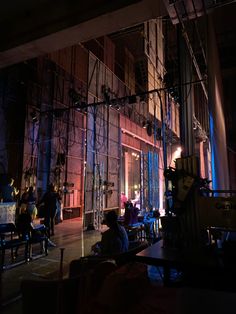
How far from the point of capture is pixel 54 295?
71.5 inches

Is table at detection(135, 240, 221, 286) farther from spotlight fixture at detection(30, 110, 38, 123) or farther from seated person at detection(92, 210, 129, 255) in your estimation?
spotlight fixture at detection(30, 110, 38, 123)

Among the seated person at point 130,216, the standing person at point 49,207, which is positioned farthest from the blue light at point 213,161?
the standing person at point 49,207

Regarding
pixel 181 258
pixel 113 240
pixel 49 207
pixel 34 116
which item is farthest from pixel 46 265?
pixel 34 116

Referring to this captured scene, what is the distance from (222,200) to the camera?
2.33 m

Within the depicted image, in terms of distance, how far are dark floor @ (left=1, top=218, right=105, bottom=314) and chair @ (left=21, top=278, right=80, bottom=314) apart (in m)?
1.18

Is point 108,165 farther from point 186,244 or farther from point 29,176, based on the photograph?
point 186,244

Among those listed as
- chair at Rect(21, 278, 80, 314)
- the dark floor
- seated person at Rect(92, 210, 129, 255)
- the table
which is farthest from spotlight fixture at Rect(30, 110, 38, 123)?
chair at Rect(21, 278, 80, 314)

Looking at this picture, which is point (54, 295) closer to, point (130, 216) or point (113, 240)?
point (113, 240)

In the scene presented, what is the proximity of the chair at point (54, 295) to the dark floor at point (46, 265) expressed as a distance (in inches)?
46.5

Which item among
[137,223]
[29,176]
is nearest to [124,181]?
[29,176]

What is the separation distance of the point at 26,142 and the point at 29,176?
1141 mm


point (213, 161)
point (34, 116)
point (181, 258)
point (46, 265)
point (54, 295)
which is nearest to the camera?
point (54, 295)

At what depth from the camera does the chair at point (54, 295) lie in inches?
71.0

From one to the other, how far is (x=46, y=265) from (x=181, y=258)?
119 inches
